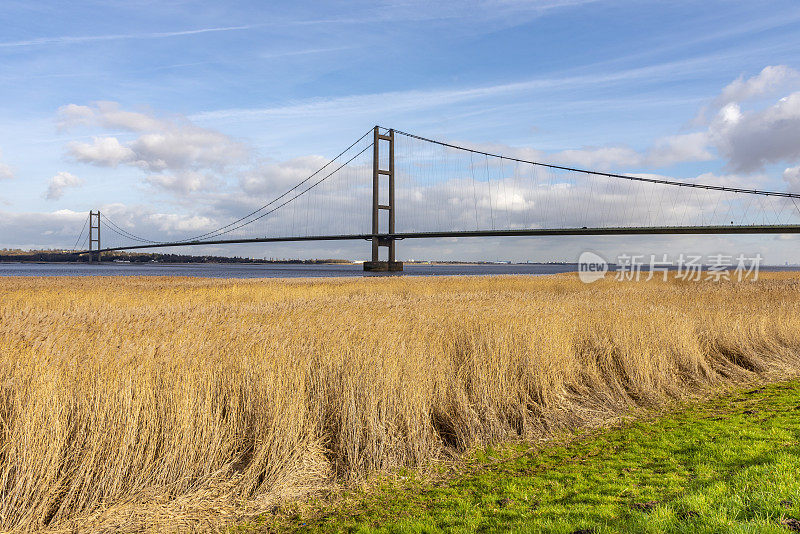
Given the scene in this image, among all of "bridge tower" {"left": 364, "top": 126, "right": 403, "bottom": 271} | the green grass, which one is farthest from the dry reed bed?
"bridge tower" {"left": 364, "top": 126, "right": 403, "bottom": 271}

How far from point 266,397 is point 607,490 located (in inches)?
160

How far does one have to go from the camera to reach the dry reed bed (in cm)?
501

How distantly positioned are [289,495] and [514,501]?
2.44m

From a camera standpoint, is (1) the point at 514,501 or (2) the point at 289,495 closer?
(1) the point at 514,501

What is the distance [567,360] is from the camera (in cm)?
895

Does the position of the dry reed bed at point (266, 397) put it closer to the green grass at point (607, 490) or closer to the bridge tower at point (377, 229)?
the green grass at point (607, 490)

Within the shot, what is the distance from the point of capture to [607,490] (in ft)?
16.5

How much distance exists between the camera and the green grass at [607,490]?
418 cm

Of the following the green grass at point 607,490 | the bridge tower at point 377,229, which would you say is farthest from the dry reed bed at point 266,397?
the bridge tower at point 377,229

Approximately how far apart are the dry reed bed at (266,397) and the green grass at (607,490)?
2.04 feet

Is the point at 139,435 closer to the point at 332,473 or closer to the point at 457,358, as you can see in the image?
the point at 332,473

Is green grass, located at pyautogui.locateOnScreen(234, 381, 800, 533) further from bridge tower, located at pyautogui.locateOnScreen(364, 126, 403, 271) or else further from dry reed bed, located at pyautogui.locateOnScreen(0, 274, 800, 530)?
bridge tower, located at pyautogui.locateOnScreen(364, 126, 403, 271)

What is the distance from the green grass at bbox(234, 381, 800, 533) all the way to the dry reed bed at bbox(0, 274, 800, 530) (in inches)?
24.4

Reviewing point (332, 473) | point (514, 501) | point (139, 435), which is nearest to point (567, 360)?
point (514, 501)
